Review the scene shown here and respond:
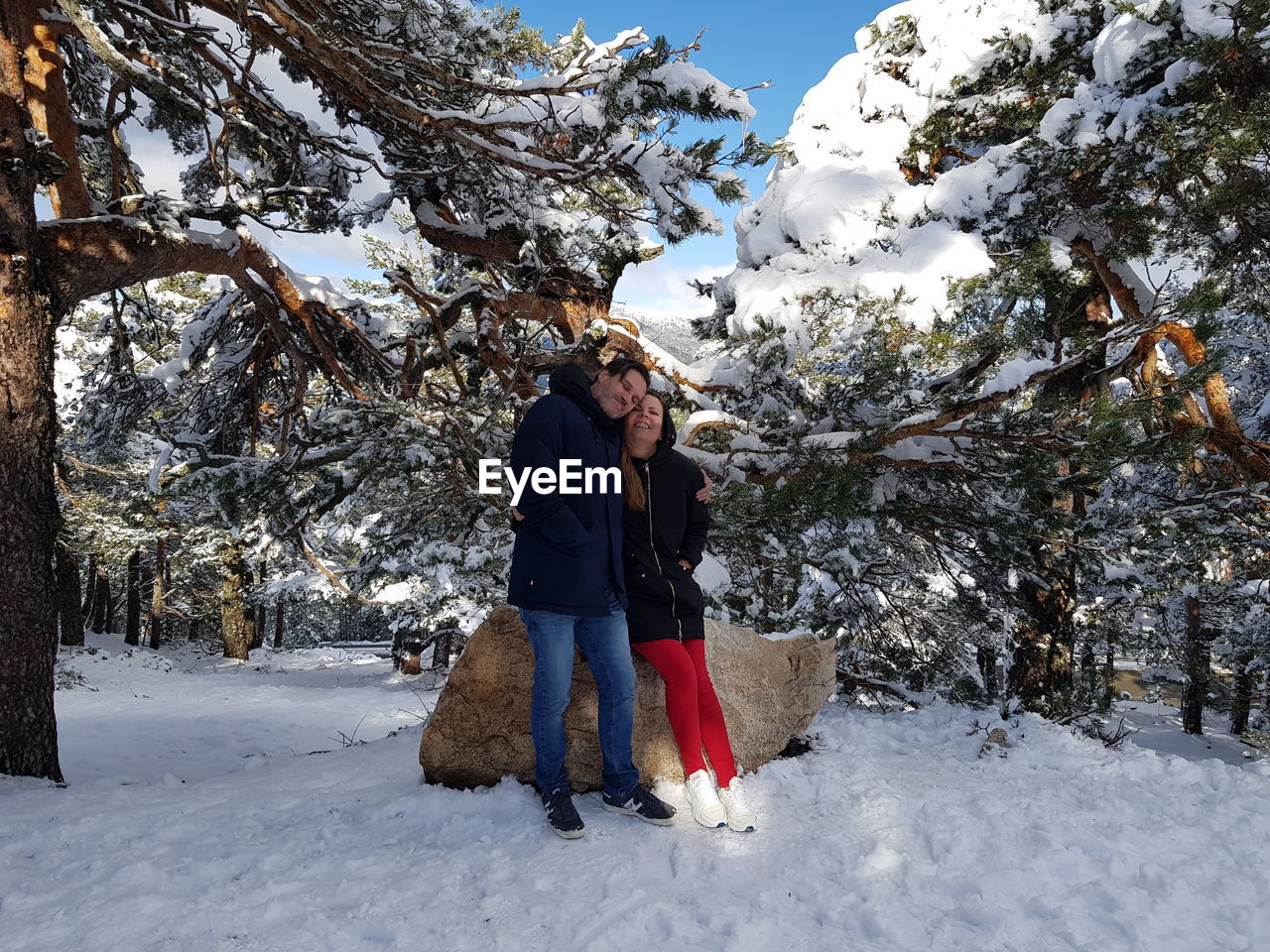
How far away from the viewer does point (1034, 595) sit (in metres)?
7.24

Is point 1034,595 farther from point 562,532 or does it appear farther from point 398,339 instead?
point 398,339

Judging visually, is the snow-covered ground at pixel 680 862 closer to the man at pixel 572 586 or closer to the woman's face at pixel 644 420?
the man at pixel 572 586

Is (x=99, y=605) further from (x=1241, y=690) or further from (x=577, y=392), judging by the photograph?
(x=1241, y=690)

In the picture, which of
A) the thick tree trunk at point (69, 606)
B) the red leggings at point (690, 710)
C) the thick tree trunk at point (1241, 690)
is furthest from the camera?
the thick tree trunk at point (69, 606)

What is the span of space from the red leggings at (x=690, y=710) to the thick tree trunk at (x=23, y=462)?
12.1ft

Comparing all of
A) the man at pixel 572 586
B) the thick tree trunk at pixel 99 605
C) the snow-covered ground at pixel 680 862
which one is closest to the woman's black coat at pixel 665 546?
the man at pixel 572 586

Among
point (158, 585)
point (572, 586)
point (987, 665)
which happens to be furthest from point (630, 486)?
point (158, 585)

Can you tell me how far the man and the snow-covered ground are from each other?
223 mm

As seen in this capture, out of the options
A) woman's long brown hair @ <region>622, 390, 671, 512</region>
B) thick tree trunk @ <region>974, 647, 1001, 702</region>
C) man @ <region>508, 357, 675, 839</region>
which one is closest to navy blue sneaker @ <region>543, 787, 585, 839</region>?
man @ <region>508, 357, 675, 839</region>

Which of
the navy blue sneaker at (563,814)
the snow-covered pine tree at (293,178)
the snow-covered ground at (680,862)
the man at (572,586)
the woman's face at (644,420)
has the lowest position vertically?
the snow-covered ground at (680,862)

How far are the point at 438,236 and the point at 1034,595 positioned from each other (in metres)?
7.48

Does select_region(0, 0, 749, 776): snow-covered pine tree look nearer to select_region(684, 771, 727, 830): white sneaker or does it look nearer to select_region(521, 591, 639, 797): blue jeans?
select_region(521, 591, 639, 797): blue jeans

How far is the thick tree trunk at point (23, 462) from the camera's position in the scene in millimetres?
3863

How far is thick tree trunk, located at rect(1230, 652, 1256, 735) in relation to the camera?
10.6 meters
